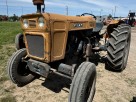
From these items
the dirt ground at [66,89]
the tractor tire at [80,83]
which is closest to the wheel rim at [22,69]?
the dirt ground at [66,89]

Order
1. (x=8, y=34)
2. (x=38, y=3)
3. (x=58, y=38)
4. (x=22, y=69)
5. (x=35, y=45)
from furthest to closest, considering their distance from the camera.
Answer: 1. (x=8, y=34)
2. (x=22, y=69)
3. (x=35, y=45)
4. (x=58, y=38)
5. (x=38, y=3)

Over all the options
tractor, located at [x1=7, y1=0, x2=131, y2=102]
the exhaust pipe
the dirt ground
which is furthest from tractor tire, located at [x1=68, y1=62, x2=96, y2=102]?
the exhaust pipe

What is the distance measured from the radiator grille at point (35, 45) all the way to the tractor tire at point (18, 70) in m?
0.51

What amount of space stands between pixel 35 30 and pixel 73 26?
90cm

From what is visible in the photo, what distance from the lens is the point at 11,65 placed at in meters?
4.45

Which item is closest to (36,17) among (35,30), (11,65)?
(35,30)

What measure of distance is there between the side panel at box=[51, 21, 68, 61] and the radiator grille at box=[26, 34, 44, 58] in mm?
220

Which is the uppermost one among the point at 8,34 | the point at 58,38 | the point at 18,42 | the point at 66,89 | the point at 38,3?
the point at 38,3

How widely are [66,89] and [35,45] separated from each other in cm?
132

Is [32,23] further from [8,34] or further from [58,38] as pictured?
[8,34]

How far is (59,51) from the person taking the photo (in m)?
4.02

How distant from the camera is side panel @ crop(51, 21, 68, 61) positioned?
147 inches

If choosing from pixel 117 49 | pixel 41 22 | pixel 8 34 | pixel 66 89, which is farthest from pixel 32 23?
pixel 8 34

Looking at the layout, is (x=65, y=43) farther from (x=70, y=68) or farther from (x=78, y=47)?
(x=78, y=47)
